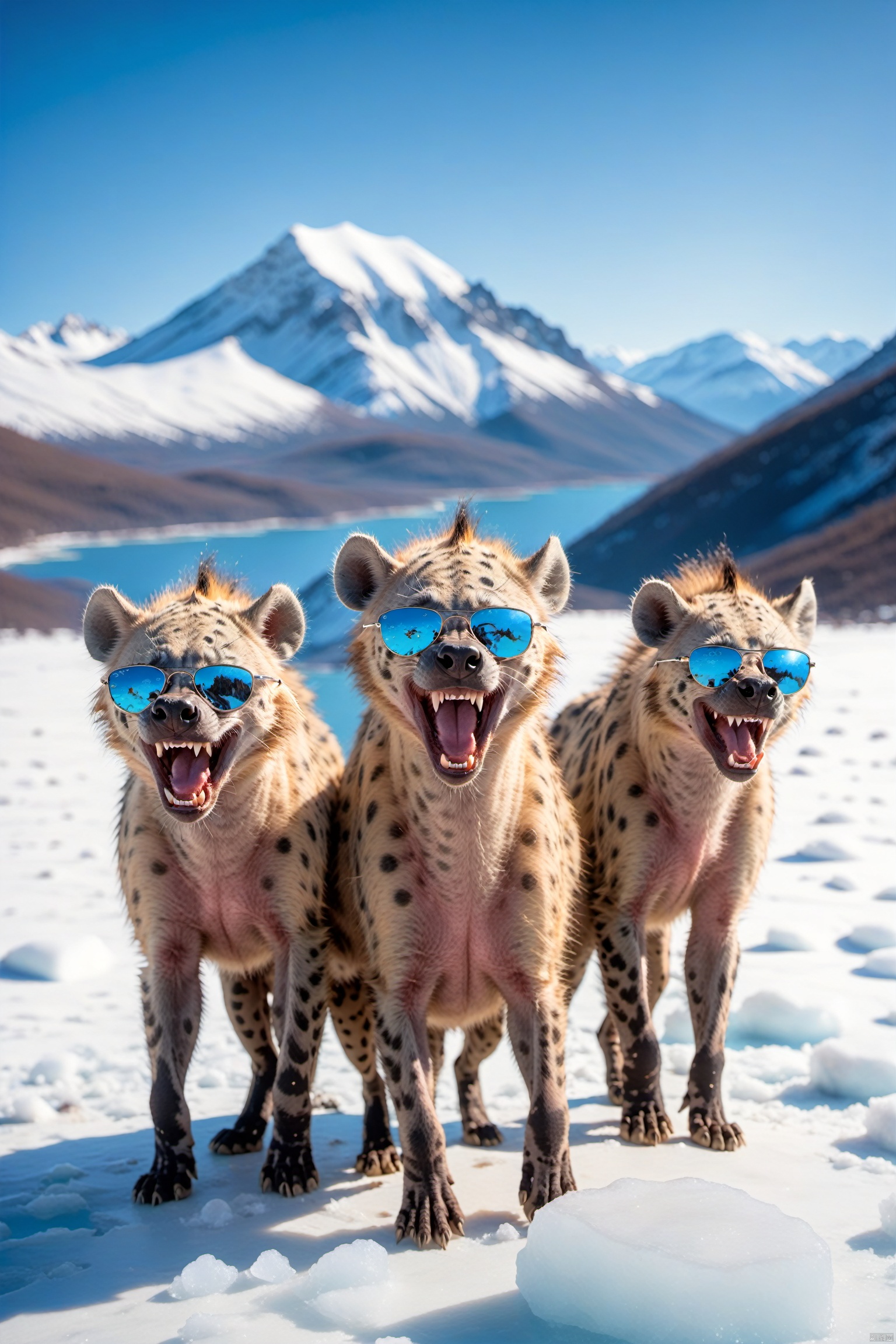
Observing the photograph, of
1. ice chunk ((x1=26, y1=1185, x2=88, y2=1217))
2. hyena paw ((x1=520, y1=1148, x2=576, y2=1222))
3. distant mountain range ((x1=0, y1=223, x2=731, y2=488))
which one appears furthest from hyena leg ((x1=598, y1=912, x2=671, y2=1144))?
distant mountain range ((x1=0, y1=223, x2=731, y2=488))

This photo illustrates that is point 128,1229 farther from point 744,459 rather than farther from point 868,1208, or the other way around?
point 744,459

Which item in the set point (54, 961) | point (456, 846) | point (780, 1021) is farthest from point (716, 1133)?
point (54, 961)

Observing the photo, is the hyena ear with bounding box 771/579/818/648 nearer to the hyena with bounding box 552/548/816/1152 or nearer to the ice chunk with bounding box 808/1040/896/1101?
the hyena with bounding box 552/548/816/1152

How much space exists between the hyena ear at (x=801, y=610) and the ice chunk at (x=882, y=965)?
7.55ft

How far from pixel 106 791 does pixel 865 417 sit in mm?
22554

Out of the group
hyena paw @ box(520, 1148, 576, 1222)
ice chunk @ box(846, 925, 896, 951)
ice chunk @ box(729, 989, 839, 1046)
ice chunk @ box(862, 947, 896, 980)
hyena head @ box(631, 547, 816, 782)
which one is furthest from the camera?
ice chunk @ box(846, 925, 896, 951)

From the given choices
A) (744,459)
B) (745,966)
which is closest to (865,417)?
(744,459)

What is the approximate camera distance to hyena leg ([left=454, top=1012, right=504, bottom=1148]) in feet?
14.9

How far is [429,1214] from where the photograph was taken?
3.53 meters

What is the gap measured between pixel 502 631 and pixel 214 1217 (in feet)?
6.71

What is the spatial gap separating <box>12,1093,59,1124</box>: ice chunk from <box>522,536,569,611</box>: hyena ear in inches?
113

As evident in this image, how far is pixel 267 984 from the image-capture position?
4.68 metres

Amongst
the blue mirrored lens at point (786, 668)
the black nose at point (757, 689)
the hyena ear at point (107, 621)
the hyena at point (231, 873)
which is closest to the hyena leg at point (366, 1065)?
the hyena at point (231, 873)

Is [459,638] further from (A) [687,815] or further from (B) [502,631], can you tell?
(A) [687,815]
